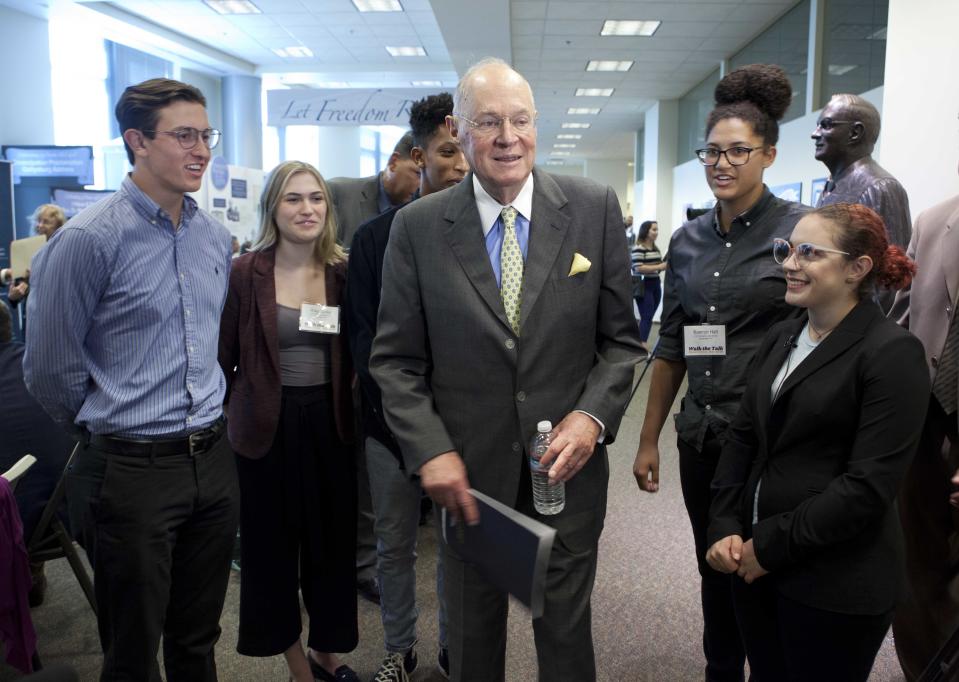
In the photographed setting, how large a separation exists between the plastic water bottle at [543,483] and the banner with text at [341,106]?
30.2 feet

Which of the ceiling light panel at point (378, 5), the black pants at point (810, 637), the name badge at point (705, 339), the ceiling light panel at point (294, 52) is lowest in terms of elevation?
the black pants at point (810, 637)

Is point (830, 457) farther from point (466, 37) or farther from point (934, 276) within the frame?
point (466, 37)

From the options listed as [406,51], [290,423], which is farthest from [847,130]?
[406,51]

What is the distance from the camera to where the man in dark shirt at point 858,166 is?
2518 mm

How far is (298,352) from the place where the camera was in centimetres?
213

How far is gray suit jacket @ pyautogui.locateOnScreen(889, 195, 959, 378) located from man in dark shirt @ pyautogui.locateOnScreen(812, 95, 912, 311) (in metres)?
0.44

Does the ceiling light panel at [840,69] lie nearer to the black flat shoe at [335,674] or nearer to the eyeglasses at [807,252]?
the eyeglasses at [807,252]

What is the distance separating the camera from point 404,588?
2244mm

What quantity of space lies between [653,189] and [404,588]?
13845mm

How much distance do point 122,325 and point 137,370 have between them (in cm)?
11

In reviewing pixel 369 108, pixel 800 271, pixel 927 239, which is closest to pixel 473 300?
pixel 800 271

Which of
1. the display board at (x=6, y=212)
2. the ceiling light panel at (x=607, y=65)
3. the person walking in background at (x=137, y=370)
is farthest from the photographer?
the ceiling light panel at (x=607, y=65)

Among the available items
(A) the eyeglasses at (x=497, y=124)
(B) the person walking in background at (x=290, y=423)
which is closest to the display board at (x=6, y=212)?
(B) the person walking in background at (x=290, y=423)

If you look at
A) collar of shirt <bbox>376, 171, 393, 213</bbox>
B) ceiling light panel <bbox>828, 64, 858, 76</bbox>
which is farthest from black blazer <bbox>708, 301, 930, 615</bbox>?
ceiling light panel <bbox>828, 64, 858, 76</bbox>
